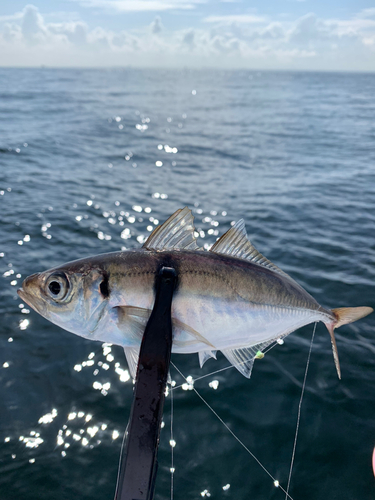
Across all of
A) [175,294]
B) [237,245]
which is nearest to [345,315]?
[237,245]

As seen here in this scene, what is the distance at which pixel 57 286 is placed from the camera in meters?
2.82

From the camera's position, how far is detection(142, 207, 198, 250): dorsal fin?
2982 millimetres

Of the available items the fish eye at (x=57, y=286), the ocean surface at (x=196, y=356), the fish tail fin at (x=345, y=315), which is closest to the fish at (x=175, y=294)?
the fish eye at (x=57, y=286)

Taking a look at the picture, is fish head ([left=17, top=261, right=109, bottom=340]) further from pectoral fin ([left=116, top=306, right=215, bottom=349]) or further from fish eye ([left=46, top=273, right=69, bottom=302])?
pectoral fin ([left=116, top=306, right=215, bottom=349])

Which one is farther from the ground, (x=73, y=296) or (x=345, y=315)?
(x=73, y=296)

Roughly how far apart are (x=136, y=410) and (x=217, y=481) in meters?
4.23

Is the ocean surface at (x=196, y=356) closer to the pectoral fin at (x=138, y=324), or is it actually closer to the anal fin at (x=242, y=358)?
the anal fin at (x=242, y=358)

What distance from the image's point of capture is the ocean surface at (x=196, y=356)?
5.85 metres

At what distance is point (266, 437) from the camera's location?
20.7 feet

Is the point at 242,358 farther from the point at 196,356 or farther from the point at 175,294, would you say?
the point at 196,356

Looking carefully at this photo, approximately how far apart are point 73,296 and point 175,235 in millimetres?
882

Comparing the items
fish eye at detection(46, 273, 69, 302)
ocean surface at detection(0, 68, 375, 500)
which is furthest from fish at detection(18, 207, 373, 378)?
ocean surface at detection(0, 68, 375, 500)

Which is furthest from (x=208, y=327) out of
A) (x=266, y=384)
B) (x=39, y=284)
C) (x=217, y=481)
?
(x=266, y=384)

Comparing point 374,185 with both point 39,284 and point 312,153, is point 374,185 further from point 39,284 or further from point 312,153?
point 39,284
